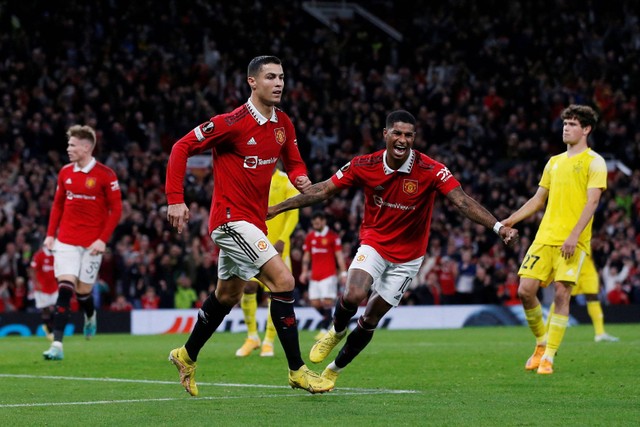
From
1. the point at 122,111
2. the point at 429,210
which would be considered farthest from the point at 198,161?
the point at 429,210

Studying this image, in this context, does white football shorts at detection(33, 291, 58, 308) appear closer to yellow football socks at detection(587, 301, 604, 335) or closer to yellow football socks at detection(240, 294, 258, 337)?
yellow football socks at detection(240, 294, 258, 337)

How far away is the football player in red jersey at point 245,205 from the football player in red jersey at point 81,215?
18.3 feet

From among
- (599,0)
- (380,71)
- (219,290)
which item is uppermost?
(599,0)

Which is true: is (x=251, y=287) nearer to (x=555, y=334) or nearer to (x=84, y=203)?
(x=84, y=203)

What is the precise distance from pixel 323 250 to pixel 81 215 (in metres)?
6.89

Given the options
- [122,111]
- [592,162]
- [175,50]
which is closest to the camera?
[592,162]

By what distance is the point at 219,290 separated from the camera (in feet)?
31.3

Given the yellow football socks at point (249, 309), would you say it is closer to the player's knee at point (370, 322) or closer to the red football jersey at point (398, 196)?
the red football jersey at point (398, 196)

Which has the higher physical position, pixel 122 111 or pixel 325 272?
pixel 122 111

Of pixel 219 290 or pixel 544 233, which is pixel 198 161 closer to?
pixel 544 233

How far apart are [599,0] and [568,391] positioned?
31.5 metres

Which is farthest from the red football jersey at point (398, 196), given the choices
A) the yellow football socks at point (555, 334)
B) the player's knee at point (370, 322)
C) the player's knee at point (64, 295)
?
the player's knee at point (64, 295)

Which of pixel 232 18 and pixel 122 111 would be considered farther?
pixel 232 18

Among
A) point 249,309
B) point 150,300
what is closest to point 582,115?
point 249,309
